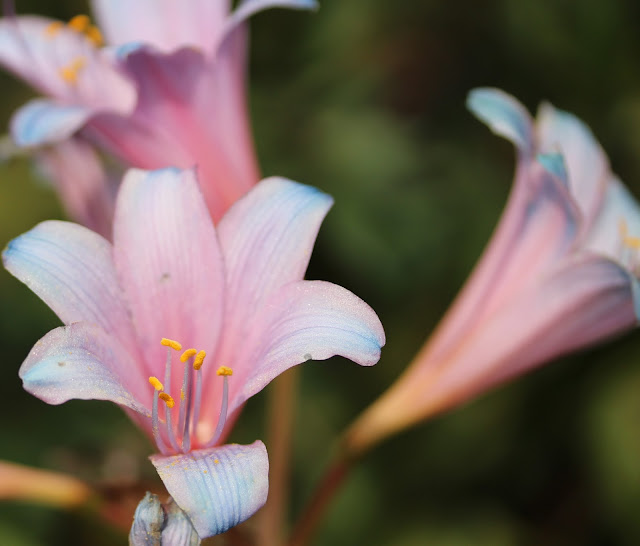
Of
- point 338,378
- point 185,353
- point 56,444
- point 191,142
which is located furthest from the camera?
point 338,378

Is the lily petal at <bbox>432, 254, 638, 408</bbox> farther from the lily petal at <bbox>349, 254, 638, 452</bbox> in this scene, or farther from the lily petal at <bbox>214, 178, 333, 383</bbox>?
the lily petal at <bbox>214, 178, 333, 383</bbox>

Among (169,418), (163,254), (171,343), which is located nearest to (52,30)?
(163,254)

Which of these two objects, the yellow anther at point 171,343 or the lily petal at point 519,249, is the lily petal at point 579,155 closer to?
the lily petal at point 519,249

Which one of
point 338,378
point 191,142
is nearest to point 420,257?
point 338,378

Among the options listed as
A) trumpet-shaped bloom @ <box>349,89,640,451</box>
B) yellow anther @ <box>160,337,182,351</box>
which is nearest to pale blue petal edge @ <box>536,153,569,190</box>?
trumpet-shaped bloom @ <box>349,89,640,451</box>

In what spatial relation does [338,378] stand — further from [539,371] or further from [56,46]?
[56,46]

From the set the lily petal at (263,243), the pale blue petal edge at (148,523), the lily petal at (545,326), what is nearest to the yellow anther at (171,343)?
the lily petal at (263,243)
